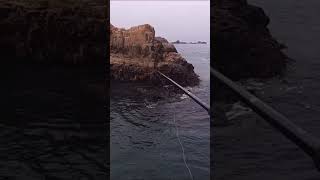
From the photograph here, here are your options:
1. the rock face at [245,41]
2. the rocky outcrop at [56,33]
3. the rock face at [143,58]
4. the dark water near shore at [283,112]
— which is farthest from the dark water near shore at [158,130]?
the rocky outcrop at [56,33]

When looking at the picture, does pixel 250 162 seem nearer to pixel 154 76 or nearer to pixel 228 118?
pixel 228 118

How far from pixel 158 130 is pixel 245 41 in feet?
11.1

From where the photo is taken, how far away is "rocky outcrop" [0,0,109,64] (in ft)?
30.9

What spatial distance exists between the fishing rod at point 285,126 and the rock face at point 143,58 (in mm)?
1884

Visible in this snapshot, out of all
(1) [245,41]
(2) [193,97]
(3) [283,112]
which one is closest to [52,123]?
(2) [193,97]

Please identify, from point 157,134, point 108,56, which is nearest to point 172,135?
point 157,134

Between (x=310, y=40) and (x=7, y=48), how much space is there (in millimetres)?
7543

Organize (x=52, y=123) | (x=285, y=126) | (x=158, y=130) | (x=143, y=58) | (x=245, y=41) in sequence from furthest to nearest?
1. (x=245, y=41)
2. (x=143, y=58)
3. (x=158, y=130)
4. (x=52, y=123)
5. (x=285, y=126)

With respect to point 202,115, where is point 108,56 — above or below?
above

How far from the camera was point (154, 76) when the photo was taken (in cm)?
945

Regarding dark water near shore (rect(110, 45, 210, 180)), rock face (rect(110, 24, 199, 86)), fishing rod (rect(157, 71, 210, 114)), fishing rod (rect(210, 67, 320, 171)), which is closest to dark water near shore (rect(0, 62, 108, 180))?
dark water near shore (rect(110, 45, 210, 180))

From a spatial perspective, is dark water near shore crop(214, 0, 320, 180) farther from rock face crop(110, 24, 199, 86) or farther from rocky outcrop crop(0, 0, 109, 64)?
rocky outcrop crop(0, 0, 109, 64)

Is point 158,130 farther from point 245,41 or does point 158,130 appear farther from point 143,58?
point 245,41

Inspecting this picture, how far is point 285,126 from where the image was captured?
6621 millimetres
